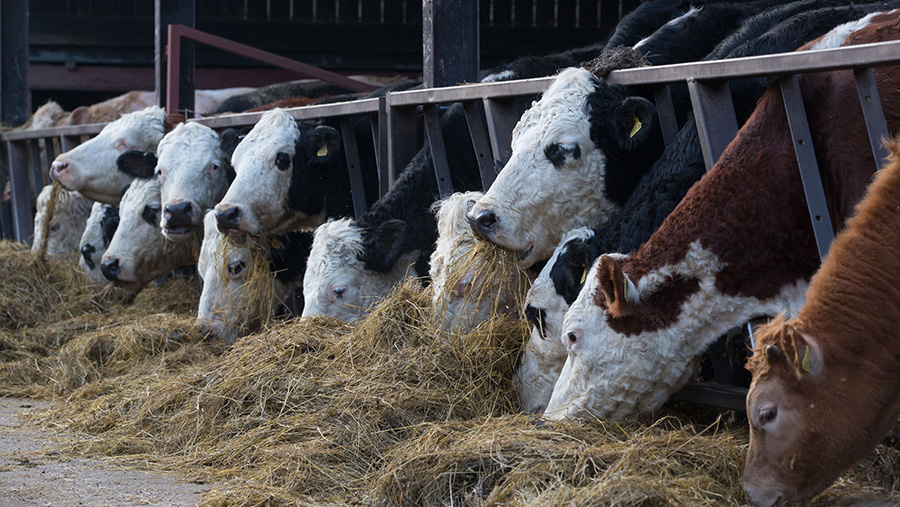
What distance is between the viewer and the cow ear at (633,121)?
15.1 ft

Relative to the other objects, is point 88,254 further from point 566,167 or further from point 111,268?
point 566,167

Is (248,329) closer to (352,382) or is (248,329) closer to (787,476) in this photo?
(352,382)

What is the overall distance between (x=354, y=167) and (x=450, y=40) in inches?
43.1

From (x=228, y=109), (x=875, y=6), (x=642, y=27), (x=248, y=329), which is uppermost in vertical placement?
(x=228, y=109)

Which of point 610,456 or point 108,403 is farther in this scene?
point 108,403

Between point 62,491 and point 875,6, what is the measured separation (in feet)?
13.5

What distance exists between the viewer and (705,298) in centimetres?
392

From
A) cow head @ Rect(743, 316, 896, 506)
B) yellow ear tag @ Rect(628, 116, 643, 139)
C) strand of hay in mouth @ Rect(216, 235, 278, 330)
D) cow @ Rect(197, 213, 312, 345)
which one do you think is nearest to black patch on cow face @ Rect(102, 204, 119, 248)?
cow @ Rect(197, 213, 312, 345)

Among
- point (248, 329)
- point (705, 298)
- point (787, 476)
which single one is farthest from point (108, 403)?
point (787, 476)

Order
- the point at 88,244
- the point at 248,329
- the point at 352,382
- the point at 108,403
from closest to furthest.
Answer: the point at 352,382, the point at 108,403, the point at 248,329, the point at 88,244

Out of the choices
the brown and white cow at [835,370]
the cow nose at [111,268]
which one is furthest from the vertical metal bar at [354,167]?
the brown and white cow at [835,370]

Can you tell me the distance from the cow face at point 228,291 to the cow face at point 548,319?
2.55m

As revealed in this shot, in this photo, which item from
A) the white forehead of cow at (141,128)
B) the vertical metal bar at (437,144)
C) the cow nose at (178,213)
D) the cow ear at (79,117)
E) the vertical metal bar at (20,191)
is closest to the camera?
the vertical metal bar at (437,144)

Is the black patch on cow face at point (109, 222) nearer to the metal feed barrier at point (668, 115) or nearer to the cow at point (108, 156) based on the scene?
the cow at point (108, 156)
